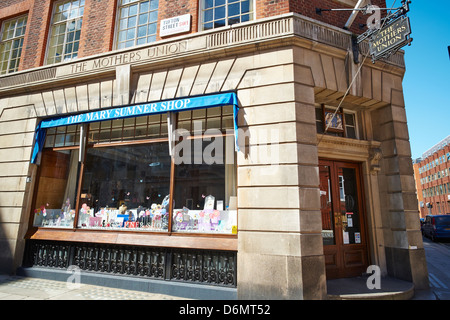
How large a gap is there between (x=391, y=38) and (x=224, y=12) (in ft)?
14.2

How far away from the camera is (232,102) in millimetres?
6355

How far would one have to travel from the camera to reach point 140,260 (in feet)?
22.4

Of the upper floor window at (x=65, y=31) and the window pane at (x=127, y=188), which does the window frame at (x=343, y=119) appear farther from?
the upper floor window at (x=65, y=31)

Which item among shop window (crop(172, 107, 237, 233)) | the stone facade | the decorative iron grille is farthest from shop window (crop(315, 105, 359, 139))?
the decorative iron grille

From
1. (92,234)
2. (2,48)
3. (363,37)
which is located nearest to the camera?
(363,37)

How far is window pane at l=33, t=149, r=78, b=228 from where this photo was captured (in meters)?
8.48

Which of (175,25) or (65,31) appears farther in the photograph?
(65,31)

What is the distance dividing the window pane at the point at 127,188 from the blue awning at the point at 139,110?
3.22 ft

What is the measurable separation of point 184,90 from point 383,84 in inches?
221

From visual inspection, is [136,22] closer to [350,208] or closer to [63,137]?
[63,137]

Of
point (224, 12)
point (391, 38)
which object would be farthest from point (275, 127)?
point (224, 12)

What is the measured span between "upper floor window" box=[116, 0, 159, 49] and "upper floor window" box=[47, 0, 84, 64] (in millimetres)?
1812
